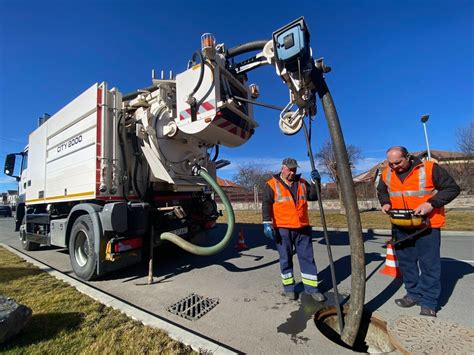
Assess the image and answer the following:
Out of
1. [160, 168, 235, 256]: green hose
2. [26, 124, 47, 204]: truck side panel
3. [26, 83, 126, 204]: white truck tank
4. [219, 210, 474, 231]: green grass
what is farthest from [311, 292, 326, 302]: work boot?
[219, 210, 474, 231]: green grass

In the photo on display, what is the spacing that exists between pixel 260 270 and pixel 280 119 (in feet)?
8.97

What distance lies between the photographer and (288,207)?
331 cm

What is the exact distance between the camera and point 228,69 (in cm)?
399

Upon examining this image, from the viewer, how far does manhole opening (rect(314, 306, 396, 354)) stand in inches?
90.5

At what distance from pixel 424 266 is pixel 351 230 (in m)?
1.16

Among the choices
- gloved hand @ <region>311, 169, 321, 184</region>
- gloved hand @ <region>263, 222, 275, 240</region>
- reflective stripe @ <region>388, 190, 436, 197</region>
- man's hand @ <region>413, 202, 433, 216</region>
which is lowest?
gloved hand @ <region>263, 222, 275, 240</region>

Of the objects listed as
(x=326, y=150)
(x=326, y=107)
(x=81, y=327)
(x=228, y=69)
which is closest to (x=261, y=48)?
(x=228, y=69)

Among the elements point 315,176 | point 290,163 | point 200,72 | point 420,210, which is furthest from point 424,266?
point 200,72

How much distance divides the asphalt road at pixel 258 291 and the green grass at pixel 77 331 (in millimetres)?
446

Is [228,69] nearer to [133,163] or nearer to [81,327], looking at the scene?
[133,163]

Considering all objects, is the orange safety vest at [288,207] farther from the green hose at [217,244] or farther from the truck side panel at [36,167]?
the truck side panel at [36,167]

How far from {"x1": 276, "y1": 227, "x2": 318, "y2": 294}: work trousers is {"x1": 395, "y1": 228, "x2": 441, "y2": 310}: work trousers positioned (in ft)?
3.33

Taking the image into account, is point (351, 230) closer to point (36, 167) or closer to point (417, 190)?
point (417, 190)

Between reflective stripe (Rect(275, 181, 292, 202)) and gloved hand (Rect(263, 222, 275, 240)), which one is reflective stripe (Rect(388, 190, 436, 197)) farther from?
gloved hand (Rect(263, 222, 275, 240))
